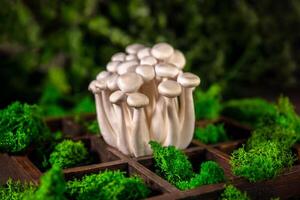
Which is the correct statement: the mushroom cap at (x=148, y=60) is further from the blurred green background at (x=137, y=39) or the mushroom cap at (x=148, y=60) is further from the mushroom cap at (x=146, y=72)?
the blurred green background at (x=137, y=39)

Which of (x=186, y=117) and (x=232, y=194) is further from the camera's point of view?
(x=186, y=117)

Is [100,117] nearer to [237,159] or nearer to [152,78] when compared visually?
[152,78]

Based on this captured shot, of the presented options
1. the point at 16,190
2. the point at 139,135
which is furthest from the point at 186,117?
the point at 16,190

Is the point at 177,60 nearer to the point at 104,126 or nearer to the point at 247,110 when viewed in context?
the point at 104,126


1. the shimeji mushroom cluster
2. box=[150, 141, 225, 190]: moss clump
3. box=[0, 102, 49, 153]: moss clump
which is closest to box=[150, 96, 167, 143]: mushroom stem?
the shimeji mushroom cluster

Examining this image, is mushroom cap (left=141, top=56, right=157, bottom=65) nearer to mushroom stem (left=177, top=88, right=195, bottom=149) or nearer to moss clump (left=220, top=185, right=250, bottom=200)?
mushroom stem (left=177, top=88, right=195, bottom=149)
